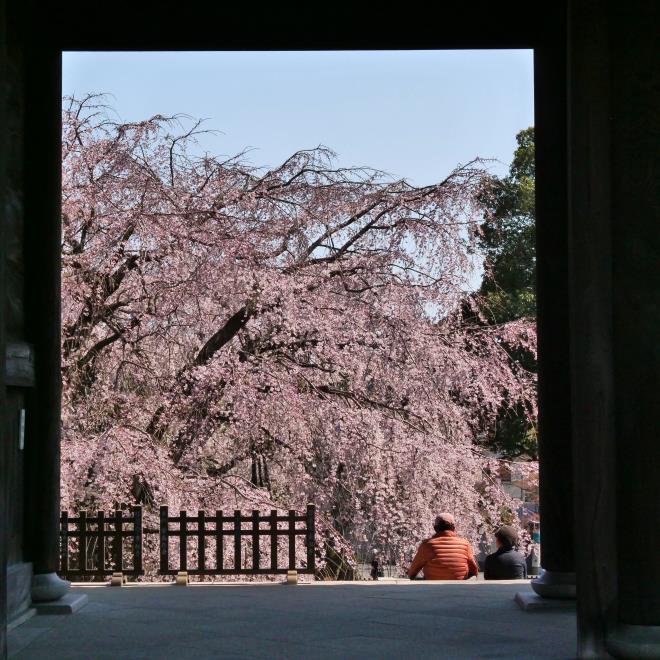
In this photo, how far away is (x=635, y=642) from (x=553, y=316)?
222 centimetres

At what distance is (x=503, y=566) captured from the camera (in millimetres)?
7223

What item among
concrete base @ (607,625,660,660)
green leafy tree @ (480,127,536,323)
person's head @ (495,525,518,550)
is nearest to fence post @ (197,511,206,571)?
person's head @ (495,525,518,550)

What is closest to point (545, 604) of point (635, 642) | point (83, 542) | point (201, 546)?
point (635, 642)

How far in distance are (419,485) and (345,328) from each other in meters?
1.66

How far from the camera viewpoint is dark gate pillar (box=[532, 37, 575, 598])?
535cm

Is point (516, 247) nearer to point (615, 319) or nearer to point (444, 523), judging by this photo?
point (444, 523)

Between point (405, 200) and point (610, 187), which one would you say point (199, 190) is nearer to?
point (405, 200)

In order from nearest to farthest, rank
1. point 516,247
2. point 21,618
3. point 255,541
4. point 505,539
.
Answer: point 21,618 → point 255,541 → point 505,539 → point 516,247

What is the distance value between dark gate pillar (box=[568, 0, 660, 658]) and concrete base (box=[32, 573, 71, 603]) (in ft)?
8.78

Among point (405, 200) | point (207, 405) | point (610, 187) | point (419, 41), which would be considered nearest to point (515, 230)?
point (405, 200)

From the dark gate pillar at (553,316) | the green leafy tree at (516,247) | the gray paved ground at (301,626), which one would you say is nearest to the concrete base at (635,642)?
the gray paved ground at (301,626)

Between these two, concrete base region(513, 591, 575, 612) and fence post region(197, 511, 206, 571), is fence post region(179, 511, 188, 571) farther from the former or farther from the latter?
concrete base region(513, 591, 575, 612)

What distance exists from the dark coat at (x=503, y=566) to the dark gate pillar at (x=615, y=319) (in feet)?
11.8

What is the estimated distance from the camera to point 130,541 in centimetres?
988
